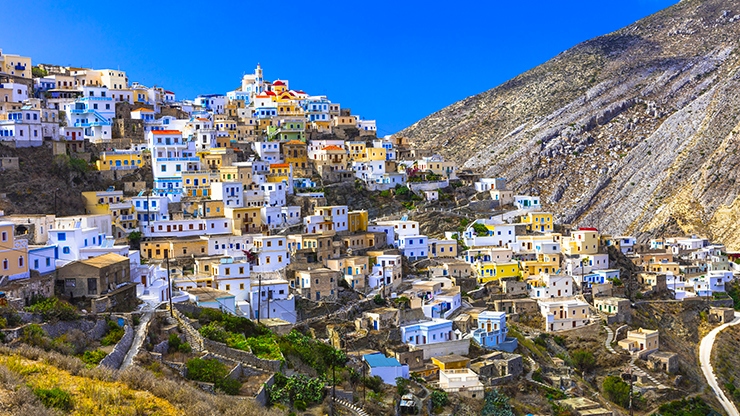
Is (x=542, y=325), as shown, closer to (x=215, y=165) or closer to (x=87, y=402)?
(x=215, y=165)

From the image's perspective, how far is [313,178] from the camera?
53.3 m

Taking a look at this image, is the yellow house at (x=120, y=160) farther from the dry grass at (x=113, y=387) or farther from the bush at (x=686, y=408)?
the bush at (x=686, y=408)

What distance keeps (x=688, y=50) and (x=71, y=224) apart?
96.0 metres

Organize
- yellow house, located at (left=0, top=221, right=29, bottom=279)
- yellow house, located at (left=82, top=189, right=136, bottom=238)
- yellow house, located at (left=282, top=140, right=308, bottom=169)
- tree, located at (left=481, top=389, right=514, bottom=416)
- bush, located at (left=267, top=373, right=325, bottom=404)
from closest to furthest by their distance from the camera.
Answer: bush, located at (left=267, top=373, right=325, bottom=404) → yellow house, located at (left=0, top=221, right=29, bottom=279) → tree, located at (left=481, top=389, right=514, bottom=416) → yellow house, located at (left=82, top=189, right=136, bottom=238) → yellow house, located at (left=282, top=140, right=308, bottom=169)

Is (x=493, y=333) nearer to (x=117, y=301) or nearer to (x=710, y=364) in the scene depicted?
(x=710, y=364)

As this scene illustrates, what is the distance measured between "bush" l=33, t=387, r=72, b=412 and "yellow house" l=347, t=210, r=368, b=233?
1278 inches

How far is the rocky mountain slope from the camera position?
82.6 meters

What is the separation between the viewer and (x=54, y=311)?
2250cm

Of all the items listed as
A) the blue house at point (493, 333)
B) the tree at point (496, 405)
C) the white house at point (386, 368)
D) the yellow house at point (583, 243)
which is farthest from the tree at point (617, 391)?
the white house at point (386, 368)

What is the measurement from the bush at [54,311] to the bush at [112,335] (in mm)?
1081

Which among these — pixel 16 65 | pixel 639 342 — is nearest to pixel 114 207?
pixel 16 65

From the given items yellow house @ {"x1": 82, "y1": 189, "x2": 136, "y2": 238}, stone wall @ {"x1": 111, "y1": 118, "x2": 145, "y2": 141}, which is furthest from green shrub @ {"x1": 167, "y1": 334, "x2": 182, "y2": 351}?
stone wall @ {"x1": 111, "y1": 118, "x2": 145, "y2": 141}

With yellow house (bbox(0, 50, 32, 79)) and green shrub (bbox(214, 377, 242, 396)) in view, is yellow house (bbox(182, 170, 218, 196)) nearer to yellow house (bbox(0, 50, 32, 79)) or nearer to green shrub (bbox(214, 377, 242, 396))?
yellow house (bbox(0, 50, 32, 79))

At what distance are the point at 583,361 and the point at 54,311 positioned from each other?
28.6 metres
